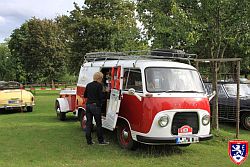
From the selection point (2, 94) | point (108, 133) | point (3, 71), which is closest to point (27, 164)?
point (108, 133)

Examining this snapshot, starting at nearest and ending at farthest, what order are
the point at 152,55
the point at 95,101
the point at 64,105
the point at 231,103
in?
the point at 95,101, the point at 152,55, the point at 231,103, the point at 64,105

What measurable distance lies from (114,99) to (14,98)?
31.5ft

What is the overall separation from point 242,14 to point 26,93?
1154 centimetres

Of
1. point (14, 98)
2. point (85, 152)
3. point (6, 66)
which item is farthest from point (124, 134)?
point (6, 66)

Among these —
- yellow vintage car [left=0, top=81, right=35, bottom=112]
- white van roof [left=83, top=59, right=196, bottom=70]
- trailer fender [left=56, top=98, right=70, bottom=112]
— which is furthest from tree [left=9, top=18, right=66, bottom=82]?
white van roof [left=83, top=59, right=196, bottom=70]

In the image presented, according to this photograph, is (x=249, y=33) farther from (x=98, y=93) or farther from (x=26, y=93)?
(x=26, y=93)

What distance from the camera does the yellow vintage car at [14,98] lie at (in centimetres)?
1722

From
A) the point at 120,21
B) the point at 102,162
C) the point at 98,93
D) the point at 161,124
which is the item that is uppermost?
the point at 120,21

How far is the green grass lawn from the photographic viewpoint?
25.6 ft

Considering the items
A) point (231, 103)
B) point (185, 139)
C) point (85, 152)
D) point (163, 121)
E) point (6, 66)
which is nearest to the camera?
point (163, 121)

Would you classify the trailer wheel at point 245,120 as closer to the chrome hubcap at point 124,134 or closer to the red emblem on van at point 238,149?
the chrome hubcap at point 124,134

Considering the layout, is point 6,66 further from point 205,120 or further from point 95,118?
point 205,120

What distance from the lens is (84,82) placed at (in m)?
12.0

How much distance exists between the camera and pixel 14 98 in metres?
17.5
